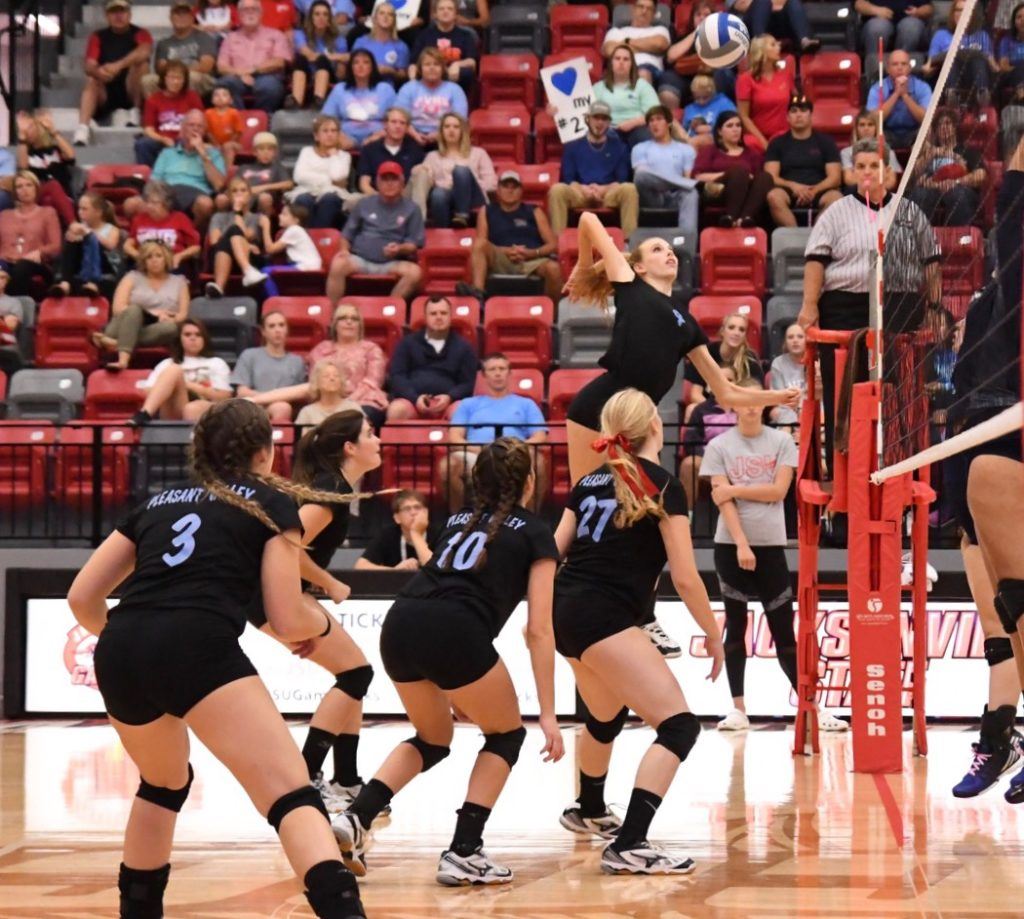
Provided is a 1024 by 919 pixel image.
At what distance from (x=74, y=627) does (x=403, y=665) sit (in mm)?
5764

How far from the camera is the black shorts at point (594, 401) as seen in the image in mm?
7148

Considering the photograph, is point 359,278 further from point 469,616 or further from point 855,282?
point 469,616

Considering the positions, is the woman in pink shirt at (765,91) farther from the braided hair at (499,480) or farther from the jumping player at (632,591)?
the braided hair at (499,480)

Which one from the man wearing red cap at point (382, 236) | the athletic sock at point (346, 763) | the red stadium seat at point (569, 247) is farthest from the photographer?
the man wearing red cap at point (382, 236)

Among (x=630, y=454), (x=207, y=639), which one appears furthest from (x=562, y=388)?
(x=207, y=639)

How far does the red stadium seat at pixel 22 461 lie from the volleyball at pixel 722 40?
518 cm

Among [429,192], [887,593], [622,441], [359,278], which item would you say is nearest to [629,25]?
[429,192]

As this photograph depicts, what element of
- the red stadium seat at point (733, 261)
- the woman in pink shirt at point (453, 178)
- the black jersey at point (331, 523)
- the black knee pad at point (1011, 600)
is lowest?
the black knee pad at point (1011, 600)

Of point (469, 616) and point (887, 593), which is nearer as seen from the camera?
point (469, 616)

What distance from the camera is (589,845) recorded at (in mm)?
6324

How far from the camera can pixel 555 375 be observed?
11.9 meters

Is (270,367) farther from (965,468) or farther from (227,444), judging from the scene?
(227,444)

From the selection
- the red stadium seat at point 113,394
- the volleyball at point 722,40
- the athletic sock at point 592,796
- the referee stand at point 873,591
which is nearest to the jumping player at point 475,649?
the athletic sock at point 592,796

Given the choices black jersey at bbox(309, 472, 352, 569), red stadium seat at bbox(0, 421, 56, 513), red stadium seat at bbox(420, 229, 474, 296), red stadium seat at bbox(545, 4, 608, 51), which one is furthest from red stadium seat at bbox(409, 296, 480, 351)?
black jersey at bbox(309, 472, 352, 569)
